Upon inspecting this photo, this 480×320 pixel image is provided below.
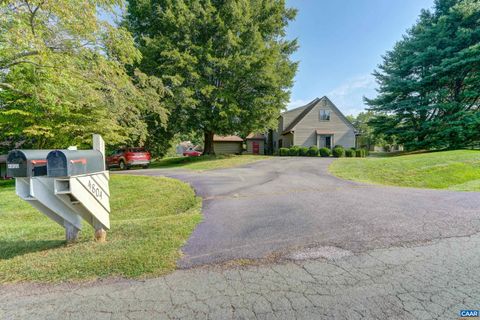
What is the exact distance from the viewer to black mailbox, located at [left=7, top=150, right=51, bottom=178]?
2918 mm

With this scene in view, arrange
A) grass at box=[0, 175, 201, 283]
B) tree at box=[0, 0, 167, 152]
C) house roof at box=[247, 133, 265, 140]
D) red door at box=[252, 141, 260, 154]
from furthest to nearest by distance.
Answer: red door at box=[252, 141, 260, 154]
house roof at box=[247, 133, 265, 140]
tree at box=[0, 0, 167, 152]
grass at box=[0, 175, 201, 283]

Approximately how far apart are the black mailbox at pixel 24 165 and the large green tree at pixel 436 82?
27.9 m

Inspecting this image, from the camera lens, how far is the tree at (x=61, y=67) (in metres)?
5.59

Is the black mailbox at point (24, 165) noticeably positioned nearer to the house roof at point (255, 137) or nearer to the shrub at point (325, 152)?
the shrub at point (325, 152)

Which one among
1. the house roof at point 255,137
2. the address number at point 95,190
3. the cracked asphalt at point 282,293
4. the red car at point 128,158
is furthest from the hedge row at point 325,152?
the address number at point 95,190

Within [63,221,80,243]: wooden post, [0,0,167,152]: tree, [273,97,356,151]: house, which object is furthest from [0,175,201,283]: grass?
[273,97,356,151]: house

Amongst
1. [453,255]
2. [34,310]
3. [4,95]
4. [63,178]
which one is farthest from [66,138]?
[453,255]

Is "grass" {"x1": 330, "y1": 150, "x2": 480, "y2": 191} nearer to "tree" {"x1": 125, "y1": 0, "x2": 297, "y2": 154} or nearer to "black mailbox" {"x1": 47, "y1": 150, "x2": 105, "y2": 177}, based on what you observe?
"black mailbox" {"x1": 47, "y1": 150, "x2": 105, "y2": 177}

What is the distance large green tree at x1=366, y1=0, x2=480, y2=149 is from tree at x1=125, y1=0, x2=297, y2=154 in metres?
13.8

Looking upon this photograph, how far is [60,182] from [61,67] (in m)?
5.63

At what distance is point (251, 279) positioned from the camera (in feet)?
8.42

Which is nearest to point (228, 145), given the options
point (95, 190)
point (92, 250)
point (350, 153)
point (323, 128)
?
point (323, 128)

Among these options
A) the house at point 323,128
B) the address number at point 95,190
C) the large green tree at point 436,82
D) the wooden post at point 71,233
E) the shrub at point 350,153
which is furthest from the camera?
the house at point 323,128

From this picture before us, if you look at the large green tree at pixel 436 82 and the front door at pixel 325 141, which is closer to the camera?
the large green tree at pixel 436 82
